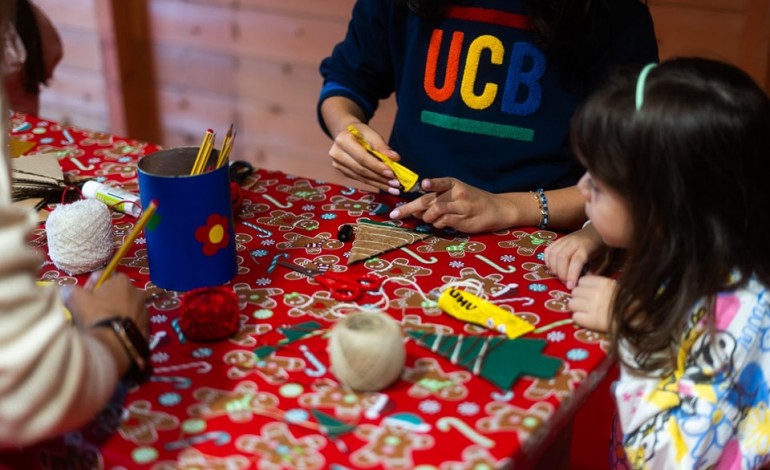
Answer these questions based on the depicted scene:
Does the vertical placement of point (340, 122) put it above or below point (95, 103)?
above

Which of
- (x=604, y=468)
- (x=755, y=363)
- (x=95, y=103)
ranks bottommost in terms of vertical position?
(x=604, y=468)

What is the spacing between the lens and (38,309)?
0.71m

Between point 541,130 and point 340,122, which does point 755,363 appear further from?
point 340,122

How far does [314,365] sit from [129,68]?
233 cm

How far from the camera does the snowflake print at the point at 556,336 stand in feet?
3.14

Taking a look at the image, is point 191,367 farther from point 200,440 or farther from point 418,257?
point 418,257

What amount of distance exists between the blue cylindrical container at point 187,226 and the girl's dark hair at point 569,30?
0.57 m

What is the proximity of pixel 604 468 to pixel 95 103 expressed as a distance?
2.32 metres

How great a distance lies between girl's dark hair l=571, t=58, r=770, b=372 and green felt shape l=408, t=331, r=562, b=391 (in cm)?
11

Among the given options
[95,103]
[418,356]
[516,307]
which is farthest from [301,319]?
[95,103]

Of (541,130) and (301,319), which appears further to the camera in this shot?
(541,130)

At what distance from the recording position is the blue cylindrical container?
984mm

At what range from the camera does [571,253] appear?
3.60 feet

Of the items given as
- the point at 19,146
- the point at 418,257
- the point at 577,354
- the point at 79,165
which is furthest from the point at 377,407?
the point at 19,146
